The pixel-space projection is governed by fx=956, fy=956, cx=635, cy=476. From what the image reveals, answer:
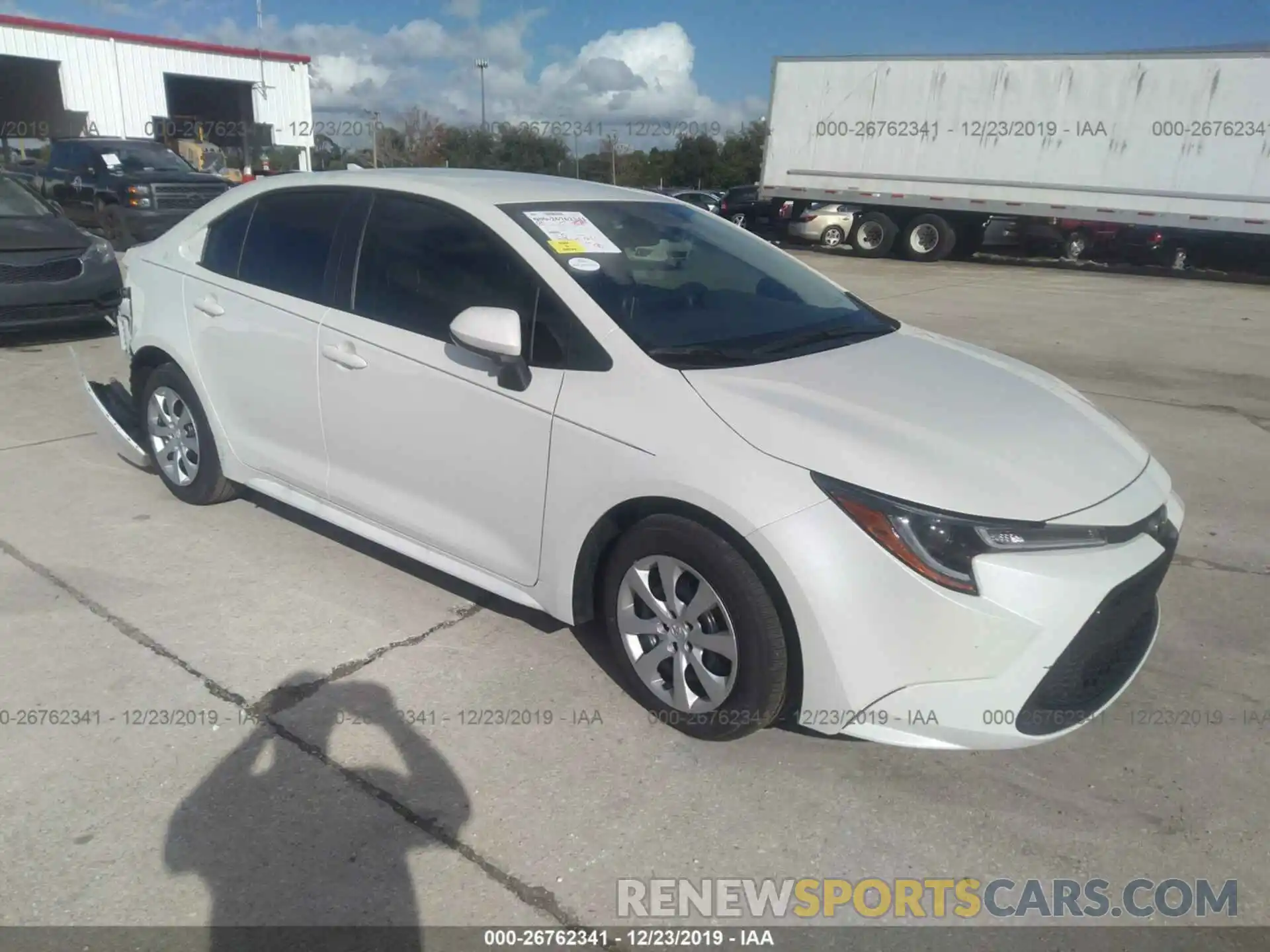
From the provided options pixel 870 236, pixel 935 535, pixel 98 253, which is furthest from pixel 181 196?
pixel 935 535

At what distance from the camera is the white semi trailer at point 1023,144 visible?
16906 mm

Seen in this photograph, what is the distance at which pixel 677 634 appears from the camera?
9.67 ft

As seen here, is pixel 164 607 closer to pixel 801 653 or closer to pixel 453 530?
pixel 453 530

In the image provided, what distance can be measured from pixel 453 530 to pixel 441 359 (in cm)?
61

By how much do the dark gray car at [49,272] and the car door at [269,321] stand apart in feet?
15.8

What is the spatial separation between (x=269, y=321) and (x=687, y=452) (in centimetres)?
217

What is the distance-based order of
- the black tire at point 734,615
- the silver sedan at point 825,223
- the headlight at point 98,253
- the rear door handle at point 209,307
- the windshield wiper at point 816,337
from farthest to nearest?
the silver sedan at point 825,223 < the headlight at point 98,253 < the rear door handle at point 209,307 < the windshield wiper at point 816,337 < the black tire at point 734,615

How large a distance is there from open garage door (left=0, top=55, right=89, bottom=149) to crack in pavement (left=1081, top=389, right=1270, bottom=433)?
33.1 meters

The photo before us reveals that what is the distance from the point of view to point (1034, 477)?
274 cm

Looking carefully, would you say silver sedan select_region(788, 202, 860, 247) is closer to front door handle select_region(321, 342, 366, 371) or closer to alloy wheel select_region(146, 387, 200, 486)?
alloy wheel select_region(146, 387, 200, 486)

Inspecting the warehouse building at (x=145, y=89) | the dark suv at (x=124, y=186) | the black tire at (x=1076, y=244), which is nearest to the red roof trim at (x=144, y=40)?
the warehouse building at (x=145, y=89)

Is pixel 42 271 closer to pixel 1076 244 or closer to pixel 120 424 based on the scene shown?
pixel 120 424

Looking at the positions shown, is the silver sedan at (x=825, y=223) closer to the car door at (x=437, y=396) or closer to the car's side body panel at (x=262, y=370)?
the car's side body panel at (x=262, y=370)

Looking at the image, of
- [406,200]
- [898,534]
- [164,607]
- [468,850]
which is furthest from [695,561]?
[164,607]
